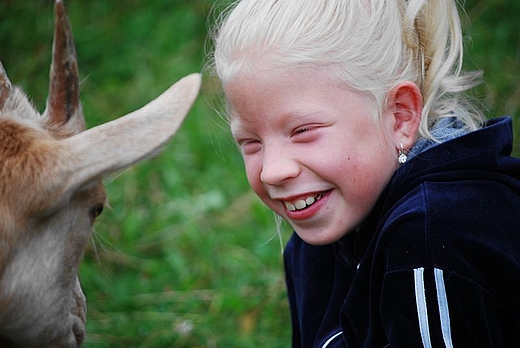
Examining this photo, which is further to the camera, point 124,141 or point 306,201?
point 306,201

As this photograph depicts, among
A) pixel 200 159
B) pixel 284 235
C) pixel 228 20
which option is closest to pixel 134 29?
pixel 200 159

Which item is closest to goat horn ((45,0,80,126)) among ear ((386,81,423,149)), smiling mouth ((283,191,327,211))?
smiling mouth ((283,191,327,211))

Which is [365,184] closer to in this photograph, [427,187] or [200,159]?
[427,187]

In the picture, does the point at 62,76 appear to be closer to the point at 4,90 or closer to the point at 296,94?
the point at 4,90

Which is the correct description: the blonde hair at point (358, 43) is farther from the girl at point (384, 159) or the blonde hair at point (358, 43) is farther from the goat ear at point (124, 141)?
the goat ear at point (124, 141)

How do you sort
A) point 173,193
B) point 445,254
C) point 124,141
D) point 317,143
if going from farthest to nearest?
point 173,193 < point 317,143 < point 445,254 < point 124,141

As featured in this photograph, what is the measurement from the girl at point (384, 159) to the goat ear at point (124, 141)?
1.14 feet

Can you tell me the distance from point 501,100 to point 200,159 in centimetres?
182

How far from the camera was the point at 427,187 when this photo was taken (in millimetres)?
2309

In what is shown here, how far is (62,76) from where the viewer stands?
2506 mm

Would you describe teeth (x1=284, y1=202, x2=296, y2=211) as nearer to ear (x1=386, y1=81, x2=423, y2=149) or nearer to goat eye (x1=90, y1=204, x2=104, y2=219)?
ear (x1=386, y1=81, x2=423, y2=149)

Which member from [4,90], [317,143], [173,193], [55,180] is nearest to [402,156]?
[317,143]

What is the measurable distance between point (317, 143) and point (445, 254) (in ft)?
1.48

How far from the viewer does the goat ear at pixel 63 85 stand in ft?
8.09
